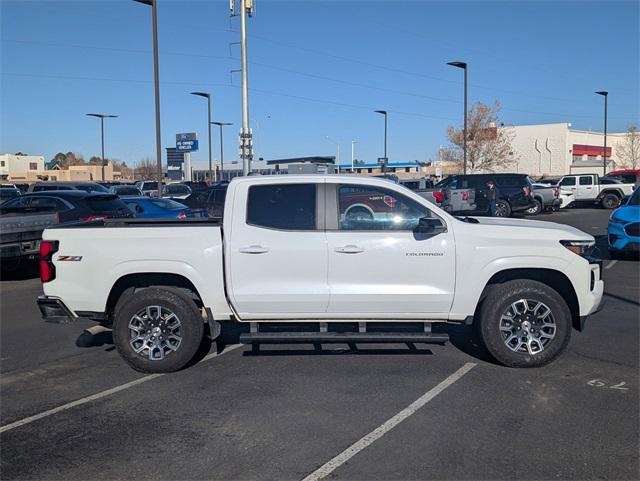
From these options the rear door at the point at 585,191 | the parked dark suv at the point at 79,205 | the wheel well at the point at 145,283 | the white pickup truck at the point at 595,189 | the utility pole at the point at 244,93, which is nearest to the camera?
the wheel well at the point at 145,283

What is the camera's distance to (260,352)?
7.00 metres

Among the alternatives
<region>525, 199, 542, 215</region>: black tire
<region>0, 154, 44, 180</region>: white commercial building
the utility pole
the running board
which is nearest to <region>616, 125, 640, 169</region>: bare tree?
<region>525, 199, 542, 215</region>: black tire

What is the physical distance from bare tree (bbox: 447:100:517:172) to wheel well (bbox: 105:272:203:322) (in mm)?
49751

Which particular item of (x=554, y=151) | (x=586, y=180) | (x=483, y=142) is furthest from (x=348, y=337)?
(x=554, y=151)

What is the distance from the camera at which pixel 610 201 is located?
33.3 metres

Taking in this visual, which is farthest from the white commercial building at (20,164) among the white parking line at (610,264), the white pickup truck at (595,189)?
the white parking line at (610,264)

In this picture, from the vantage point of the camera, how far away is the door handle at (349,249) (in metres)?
6.08

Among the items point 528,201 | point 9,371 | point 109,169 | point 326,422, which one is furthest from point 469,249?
point 109,169

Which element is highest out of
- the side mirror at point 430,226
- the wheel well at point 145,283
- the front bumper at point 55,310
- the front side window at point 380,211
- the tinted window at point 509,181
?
the tinted window at point 509,181

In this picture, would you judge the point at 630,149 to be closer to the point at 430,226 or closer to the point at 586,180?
the point at 586,180

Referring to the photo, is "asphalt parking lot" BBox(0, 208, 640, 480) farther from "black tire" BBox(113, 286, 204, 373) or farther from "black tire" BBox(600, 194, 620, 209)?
"black tire" BBox(600, 194, 620, 209)

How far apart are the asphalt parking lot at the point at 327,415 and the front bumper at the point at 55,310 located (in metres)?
0.56

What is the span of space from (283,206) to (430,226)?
1.46 meters

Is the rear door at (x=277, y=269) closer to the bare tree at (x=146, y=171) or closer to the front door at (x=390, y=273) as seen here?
the front door at (x=390, y=273)
